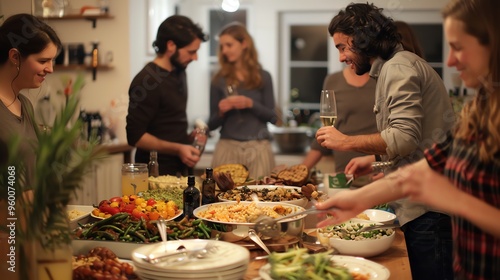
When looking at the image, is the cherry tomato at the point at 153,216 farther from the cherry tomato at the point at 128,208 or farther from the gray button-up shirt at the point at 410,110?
the gray button-up shirt at the point at 410,110

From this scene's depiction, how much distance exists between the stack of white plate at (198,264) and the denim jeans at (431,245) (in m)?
1.01

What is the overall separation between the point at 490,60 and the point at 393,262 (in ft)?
2.66

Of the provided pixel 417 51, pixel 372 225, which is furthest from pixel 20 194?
pixel 417 51

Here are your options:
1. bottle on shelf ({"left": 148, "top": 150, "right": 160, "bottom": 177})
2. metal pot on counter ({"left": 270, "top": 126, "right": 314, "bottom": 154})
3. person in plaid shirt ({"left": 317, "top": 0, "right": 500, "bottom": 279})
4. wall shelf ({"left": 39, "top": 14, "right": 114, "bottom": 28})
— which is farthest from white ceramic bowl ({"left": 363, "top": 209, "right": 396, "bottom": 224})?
wall shelf ({"left": 39, "top": 14, "right": 114, "bottom": 28})

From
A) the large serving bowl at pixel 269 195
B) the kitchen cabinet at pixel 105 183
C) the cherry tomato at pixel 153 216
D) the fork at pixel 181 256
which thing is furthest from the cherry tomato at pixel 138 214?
the kitchen cabinet at pixel 105 183

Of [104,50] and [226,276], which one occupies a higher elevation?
[104,50]

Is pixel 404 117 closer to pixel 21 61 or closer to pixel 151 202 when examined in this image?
pixel 151 202

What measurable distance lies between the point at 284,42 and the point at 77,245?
15.5 feet

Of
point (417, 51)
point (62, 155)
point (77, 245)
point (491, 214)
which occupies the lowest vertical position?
point (77, 245)

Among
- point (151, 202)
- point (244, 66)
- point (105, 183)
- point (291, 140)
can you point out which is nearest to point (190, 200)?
point (151, 202)

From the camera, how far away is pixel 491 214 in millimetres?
1329

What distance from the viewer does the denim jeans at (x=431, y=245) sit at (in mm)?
2373

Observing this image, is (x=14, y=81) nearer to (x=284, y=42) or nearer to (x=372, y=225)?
(x=372, y=225)

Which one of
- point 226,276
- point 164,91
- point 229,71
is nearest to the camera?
point 226,276
